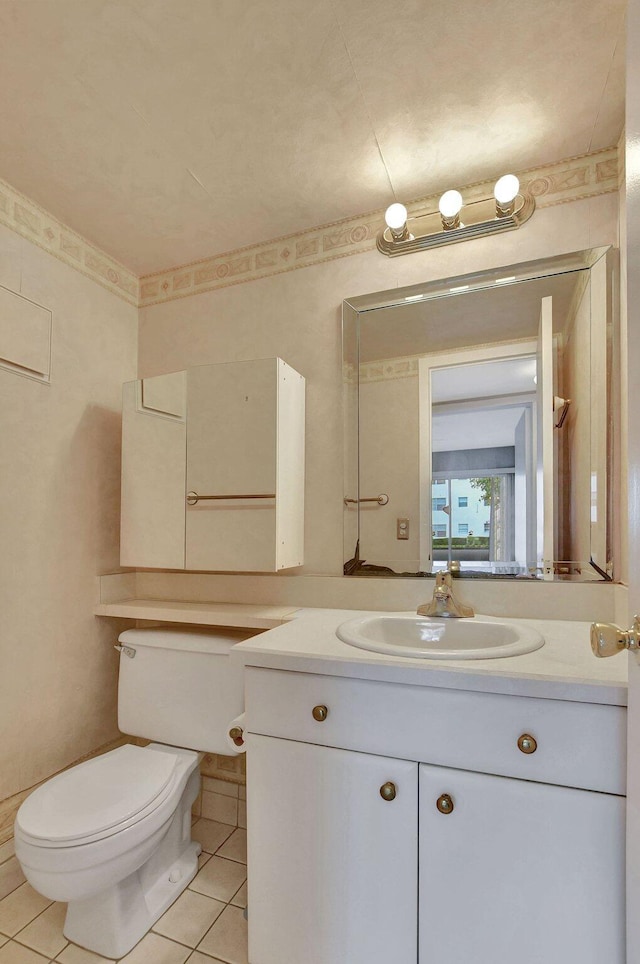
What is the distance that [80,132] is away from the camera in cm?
130

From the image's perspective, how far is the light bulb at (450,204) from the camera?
1.44 meters

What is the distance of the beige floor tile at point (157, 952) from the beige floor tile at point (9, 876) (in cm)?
47

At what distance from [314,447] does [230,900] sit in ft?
4.62

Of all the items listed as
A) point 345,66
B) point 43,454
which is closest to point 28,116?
point 345,66

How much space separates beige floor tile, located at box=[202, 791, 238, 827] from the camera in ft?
5.68

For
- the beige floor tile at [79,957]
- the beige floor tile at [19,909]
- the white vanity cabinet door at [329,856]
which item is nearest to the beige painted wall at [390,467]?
the white vanity cabinet door at [329,856]

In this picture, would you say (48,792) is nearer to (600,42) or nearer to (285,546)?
(285,546)

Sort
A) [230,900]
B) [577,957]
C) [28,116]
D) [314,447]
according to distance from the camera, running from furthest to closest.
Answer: [314,447] < [230,900] < [28,116] < [577,957]

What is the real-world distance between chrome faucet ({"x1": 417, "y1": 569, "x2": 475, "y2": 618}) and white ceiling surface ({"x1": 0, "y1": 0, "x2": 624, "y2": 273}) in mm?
1240

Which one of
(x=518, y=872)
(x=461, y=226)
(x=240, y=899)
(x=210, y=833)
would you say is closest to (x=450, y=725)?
(x=518, y=872)

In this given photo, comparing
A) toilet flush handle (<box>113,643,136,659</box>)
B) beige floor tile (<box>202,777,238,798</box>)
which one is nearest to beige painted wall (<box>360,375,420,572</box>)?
toilet flush handle (<box>113,643,136,659</box>)

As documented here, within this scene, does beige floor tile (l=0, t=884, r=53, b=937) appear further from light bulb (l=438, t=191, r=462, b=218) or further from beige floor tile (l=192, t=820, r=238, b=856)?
light bulb (l=438, t=191, r=462, b=218)

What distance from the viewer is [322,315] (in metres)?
1.70

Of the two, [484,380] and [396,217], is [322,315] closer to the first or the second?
[396,217]
